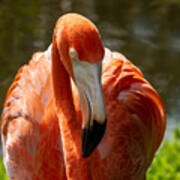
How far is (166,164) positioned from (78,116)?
1.48 m

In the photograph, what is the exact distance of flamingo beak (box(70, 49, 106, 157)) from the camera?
7.45 ft

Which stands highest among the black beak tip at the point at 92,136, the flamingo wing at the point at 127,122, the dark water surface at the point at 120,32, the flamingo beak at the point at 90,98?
the flamingo beak at the point at 90,98

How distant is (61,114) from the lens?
283cm

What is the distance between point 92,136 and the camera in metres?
2.36

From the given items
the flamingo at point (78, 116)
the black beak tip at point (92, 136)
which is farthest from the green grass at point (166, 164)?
the black beak tip at point (92, 136)

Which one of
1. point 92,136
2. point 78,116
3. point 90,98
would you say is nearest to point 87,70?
point 90,98

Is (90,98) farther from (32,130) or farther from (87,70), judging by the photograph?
(32,130)

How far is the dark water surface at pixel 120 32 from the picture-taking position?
6162 millimetres

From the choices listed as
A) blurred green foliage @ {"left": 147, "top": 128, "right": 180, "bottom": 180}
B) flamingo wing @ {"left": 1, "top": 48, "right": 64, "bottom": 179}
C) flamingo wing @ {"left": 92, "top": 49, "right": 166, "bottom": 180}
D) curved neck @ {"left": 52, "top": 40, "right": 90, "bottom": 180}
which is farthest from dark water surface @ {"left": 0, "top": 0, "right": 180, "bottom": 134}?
curved neck @ {"left": 52, "top": 40, "right": 90, "bottom": 180}

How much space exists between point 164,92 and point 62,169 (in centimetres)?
311

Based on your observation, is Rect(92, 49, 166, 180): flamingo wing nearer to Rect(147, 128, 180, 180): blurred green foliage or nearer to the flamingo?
the flamingo

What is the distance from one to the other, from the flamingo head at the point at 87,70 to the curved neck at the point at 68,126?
13.4 inches

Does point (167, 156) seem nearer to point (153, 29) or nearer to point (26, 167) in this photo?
point (26, 167)

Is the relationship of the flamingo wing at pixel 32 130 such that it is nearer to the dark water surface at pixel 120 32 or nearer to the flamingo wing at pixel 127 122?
the flamingo wing at pixel 127 122
